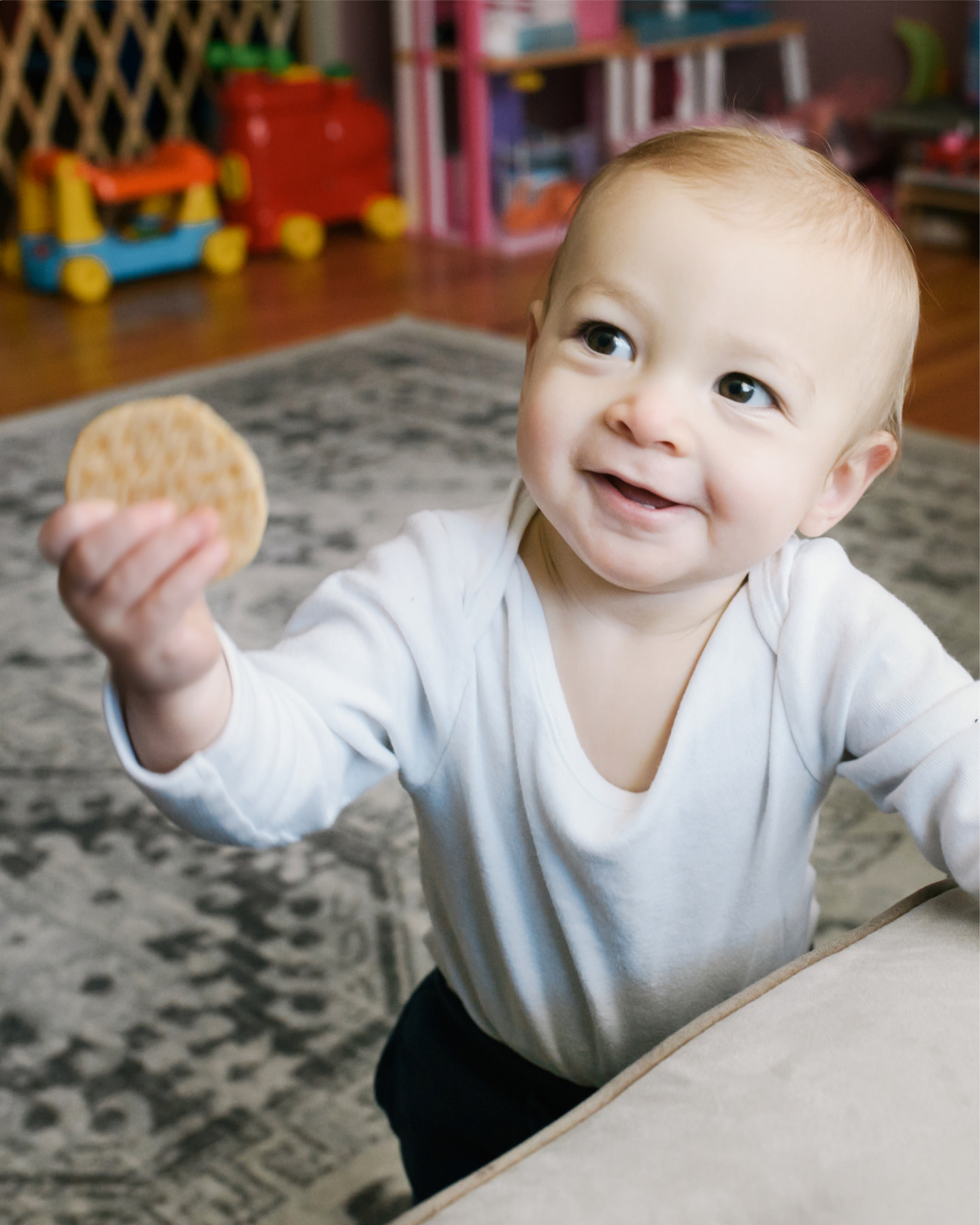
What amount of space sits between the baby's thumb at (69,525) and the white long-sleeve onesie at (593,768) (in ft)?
0.44

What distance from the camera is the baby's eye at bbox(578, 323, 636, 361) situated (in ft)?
1.76

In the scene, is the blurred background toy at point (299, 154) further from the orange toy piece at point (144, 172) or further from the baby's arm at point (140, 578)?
the baby's arm at point (140, 578)

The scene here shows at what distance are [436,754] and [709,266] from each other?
0.82 feet

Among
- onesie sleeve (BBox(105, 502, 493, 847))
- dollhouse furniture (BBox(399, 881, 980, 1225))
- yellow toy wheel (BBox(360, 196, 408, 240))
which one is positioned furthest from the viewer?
yellow toy wheel (BBox(360, 196, 408, 240))

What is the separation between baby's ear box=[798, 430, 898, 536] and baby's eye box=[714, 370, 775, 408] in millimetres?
84

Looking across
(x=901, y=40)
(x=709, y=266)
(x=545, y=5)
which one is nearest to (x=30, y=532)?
(x=709, y=266)

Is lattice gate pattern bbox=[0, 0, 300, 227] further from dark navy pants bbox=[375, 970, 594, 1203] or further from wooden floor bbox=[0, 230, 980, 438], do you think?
dark navy pants bbox=[375, 970, 594, 1203]

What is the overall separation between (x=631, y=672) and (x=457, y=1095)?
0.82 ft

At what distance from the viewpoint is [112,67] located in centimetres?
314

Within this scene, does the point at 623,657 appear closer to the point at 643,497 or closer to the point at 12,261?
the point at 643,497

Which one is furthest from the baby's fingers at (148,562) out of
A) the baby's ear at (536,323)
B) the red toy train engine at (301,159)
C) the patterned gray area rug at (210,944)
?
the red toy train engine at (301,159)

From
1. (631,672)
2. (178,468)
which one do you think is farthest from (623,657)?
(178,468)

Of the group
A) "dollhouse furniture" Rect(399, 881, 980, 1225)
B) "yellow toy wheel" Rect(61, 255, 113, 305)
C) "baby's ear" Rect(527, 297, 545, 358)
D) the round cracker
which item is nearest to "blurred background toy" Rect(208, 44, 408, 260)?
"yellow toy wheel" Rect(61, 255, 113, 305)

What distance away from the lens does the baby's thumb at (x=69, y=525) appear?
1.40 ft
